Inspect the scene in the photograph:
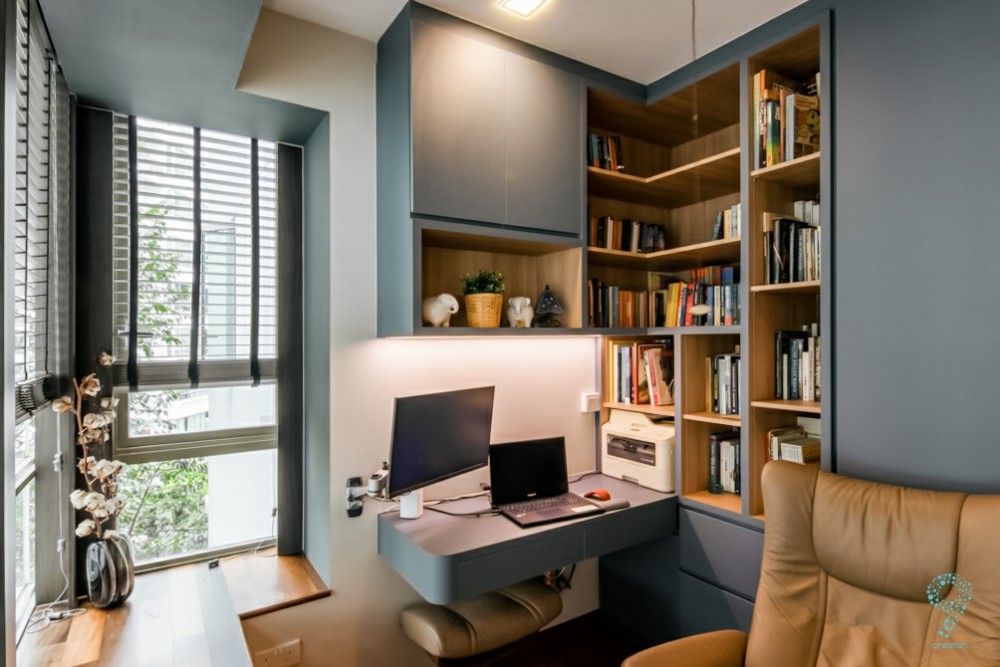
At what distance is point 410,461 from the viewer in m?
1.94

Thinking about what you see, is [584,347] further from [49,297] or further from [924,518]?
[49,297]

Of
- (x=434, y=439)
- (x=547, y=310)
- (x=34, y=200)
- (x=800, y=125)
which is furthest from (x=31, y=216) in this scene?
(x=800, y=125)

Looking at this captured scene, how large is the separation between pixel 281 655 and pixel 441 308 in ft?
4.62

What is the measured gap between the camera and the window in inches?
81.4

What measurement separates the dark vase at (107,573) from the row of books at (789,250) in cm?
258

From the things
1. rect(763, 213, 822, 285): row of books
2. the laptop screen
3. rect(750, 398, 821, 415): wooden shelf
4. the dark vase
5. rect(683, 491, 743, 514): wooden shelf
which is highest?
rect(763, 213, 822, 285): row of books

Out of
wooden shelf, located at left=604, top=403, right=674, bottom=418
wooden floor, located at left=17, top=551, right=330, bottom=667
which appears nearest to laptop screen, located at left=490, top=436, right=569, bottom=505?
wooden shelf, located at left=604, top=403, right=674, bottom=418

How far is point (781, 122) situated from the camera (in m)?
2.08

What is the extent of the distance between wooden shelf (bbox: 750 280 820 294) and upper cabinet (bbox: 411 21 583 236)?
0.78 m

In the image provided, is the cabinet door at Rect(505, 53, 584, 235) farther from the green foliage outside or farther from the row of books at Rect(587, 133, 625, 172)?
the green foliage outside

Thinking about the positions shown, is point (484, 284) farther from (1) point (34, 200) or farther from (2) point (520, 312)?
(1) point (34, 200)

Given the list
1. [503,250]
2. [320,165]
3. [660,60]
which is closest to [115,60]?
[320,165]

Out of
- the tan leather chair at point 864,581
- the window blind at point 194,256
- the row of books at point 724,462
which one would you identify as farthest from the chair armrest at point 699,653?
the window blind at point 194,256

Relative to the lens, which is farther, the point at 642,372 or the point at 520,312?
the point at 642,372
